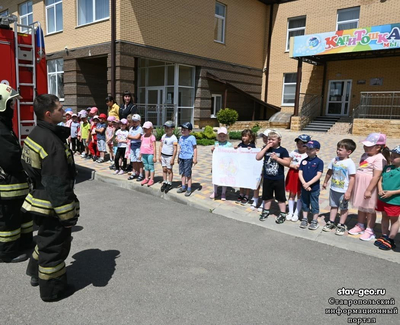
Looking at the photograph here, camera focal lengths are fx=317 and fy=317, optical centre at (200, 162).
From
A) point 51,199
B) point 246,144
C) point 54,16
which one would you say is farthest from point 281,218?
point 54,16

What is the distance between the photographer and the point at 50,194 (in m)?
2.81

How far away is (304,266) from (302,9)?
22.9m

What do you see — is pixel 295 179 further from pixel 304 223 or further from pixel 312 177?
pixel 304 223

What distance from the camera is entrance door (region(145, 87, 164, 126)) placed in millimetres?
18344

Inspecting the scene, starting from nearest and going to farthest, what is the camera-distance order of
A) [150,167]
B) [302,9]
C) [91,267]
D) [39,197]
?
1. [39,197]
2. [91,267]
3. [150,167]
4. [302,9]

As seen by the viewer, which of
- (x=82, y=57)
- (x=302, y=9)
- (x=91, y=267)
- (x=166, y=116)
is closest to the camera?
(x=91, y=267)

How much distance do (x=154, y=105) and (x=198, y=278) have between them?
1589 centimetres

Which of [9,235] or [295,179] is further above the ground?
[295,179]

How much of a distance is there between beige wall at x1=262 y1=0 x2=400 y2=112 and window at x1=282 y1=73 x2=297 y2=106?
0.97 feet

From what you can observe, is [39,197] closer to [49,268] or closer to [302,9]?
[49,268]

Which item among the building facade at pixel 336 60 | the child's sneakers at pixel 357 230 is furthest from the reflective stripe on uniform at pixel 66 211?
the building facade at pixel 336 60

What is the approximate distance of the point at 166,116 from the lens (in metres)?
18.8

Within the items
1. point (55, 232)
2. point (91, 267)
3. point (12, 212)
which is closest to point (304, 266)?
point (91, 267)

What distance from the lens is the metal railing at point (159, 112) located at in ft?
60.0
